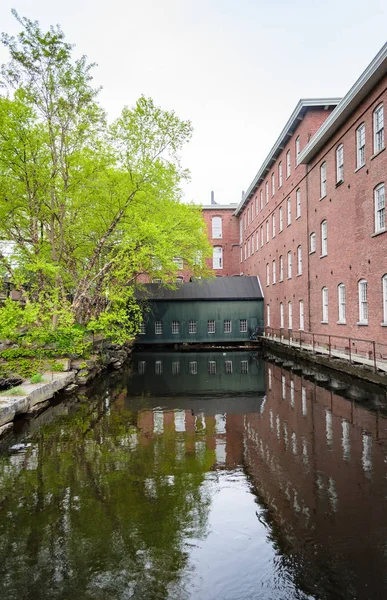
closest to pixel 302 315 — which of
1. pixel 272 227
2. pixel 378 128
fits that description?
pixel 272 227

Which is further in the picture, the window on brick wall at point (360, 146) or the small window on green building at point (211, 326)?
the small window on green building at point (211, 326)

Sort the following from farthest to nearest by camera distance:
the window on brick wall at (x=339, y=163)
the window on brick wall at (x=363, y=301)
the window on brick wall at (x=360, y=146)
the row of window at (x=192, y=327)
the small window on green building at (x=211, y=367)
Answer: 1. the row of window at (x=192, y=327)
2. the small window on green building at (x=211, y=367)
3. the window on brick wall at (x=339, y=163)
4. the window on brick wall at (x=360, y=146)
5. the window on brick wall at (x=363, y=301)

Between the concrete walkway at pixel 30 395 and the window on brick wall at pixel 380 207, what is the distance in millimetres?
11899

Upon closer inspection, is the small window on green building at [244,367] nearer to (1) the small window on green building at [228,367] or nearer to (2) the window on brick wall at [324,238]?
(1) the small window on green building at [228,367]

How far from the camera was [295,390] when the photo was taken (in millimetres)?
13906

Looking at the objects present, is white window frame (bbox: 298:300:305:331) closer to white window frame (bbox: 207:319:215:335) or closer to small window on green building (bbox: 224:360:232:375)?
small window on green building (bbox: 224:360:232:375)

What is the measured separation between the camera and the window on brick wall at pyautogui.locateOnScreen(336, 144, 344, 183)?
18.5 m

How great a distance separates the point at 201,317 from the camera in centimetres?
3378

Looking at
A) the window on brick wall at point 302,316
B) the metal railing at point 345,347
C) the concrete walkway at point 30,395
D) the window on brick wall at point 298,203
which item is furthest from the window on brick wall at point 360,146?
the concrete walkway at point 30,395

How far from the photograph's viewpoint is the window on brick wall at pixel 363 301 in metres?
16.2

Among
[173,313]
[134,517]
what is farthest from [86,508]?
[173,313]

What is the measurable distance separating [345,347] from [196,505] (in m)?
13.1

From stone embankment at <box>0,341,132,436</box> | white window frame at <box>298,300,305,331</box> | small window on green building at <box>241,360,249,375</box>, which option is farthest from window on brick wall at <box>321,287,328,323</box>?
stone embankment at <box>0,341,132,436</box>

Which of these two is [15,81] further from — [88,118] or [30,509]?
[30,509]
